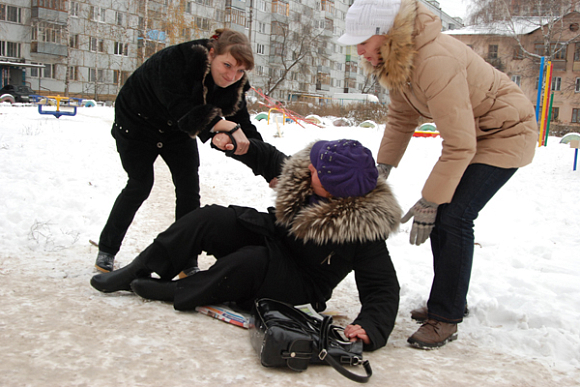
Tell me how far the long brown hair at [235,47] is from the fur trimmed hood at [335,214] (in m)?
0.75

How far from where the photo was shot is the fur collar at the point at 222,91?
9.84 ft

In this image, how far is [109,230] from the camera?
3273 mm

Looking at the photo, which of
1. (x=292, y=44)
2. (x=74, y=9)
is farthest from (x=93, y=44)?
(x=292, y=44)

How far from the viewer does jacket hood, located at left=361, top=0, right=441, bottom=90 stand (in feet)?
7.80

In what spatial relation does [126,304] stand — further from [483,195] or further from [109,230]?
[483,195]

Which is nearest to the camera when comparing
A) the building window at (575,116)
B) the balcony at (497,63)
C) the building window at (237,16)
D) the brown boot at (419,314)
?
the brown boot at (419,314)

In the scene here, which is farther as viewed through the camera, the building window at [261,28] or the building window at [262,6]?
the building window at [261,28]

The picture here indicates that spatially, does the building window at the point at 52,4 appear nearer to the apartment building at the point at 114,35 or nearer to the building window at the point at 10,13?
the apartment building at the point at 114,35

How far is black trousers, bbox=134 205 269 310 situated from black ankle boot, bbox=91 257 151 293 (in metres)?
0.06

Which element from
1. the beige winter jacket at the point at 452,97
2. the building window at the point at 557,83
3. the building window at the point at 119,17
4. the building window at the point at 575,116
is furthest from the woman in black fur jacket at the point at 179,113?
the building window at the point at 575,116

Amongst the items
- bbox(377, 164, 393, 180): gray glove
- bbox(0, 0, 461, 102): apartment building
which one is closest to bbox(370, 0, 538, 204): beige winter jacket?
bbox(377, 164, 393, 180): gray glove

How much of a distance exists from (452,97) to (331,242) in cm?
86

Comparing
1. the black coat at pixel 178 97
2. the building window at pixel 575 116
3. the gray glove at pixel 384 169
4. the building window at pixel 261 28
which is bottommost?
the gray glove at pixel 384 169

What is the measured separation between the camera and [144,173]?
326 centimetres
